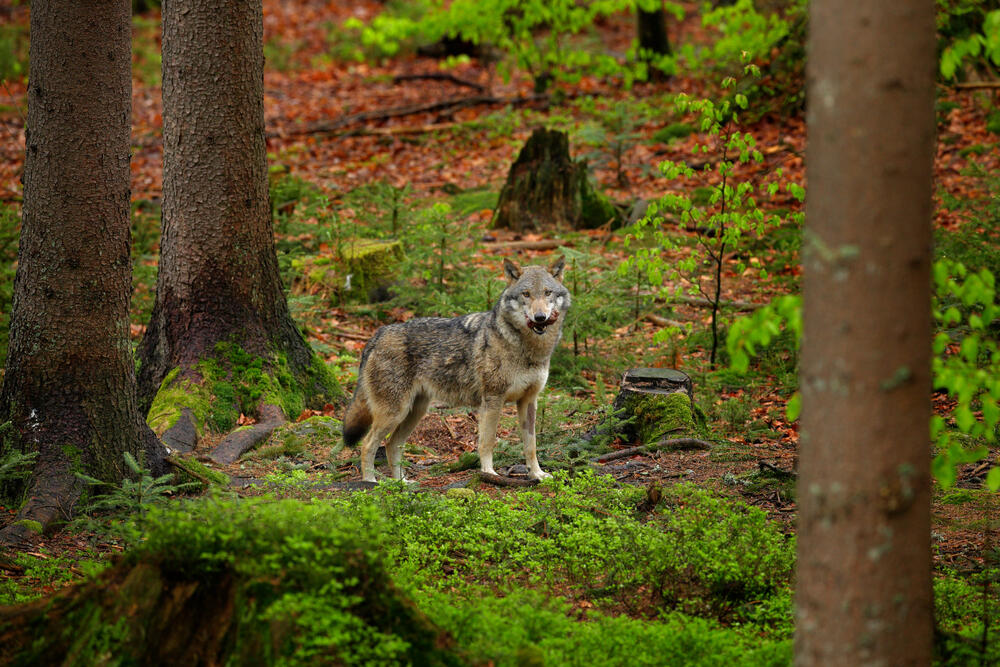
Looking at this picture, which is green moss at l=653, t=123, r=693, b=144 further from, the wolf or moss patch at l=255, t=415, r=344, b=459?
moss patch at l=255, t=415, r=344, b=459

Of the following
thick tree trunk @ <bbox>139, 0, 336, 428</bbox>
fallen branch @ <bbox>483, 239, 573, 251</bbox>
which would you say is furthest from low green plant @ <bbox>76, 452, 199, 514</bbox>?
fallen branch @ <bbox>483, 239, 573, 251</bbox>

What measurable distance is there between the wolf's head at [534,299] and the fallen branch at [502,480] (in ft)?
4.13

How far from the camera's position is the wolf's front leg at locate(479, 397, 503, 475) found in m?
7.91

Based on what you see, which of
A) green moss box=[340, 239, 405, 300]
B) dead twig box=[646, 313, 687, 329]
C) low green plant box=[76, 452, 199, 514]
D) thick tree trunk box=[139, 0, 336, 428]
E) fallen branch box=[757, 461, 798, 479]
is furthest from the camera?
green moss box=[340, 239, 405, 300]

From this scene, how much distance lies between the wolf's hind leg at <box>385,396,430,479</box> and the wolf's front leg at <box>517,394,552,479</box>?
93 centimetres

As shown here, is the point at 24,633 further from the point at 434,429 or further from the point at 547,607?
the point at 434,429

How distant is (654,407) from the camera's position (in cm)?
867

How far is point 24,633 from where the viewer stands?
3.75 metres

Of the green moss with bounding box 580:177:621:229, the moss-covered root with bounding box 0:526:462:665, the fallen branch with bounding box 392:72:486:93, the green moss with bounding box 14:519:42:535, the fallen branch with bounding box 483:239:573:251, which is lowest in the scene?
the green moss with bounding box 14:519:42:535

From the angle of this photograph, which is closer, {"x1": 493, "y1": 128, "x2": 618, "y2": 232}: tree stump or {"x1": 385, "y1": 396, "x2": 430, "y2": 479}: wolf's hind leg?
{"x1": 385, "y1": 396, "x2": 430, "y2": 479}: wolf's hind leg

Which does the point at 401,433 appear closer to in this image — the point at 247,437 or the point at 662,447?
the point at 247,437

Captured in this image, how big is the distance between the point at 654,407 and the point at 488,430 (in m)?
1.72

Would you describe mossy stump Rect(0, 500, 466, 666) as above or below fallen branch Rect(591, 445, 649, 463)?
above

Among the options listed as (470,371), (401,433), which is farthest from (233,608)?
(401,433)
